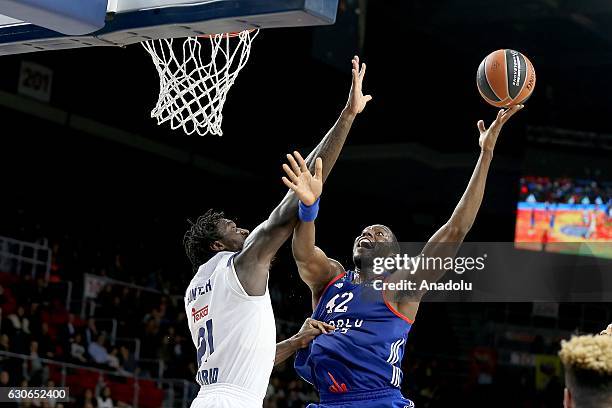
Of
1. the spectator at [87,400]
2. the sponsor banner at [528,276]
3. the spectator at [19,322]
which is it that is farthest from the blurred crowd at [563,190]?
the spectator at [19,322]

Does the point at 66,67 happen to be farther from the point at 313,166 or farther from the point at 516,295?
the point at 313,166

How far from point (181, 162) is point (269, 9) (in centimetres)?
1438

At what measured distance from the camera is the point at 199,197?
18.3 meters

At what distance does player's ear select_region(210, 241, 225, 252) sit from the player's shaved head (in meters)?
2.44

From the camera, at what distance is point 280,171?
18.7m

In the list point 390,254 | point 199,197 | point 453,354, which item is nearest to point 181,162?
point 199,197

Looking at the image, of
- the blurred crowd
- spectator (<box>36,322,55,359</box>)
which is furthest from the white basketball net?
the blurred crowd

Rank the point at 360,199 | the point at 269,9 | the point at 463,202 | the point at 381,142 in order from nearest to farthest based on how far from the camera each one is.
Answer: the point at 269,9
the point at 463,202
the point at 381,142
the point at 360,199

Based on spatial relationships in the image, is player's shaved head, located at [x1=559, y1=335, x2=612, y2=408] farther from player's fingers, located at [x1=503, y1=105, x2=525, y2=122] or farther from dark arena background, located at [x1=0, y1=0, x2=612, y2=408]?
dark arena background, located at [x1=0, y1=0, x2=612, y2=408]

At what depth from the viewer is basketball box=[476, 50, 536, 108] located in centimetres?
529

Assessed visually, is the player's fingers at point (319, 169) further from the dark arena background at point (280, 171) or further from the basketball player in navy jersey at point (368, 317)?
the dark arena background at point (280, 171)

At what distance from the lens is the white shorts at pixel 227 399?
4293 mm

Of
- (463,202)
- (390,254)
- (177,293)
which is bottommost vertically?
(177,293)

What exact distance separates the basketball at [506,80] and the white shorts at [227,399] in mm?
2147
